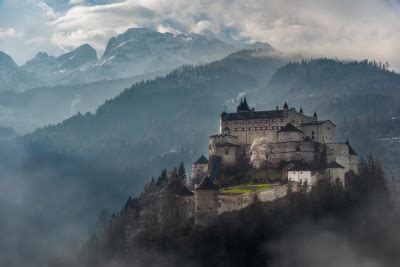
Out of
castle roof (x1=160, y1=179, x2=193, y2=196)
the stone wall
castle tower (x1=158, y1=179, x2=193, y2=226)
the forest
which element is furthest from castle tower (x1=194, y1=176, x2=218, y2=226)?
castle roof (x1=160, y1=179, x2=193, y2=196)

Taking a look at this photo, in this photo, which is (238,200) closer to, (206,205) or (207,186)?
(206,205)

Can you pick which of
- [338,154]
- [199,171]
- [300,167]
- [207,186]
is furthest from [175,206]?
[338,154]

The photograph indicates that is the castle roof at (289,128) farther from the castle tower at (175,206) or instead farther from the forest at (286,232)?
the castle tower at (175,206)

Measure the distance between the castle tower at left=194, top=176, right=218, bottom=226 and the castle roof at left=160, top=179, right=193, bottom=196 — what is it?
7068 millimetres

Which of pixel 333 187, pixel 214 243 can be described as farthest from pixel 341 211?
pixel 214 243

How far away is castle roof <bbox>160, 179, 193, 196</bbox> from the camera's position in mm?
174750

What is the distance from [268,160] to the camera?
7407 inches

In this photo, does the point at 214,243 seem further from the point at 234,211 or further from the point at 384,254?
the point at 384,254

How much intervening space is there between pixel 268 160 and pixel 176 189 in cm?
2294

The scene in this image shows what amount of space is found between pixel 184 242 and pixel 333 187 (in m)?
32.7

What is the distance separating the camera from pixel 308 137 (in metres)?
193

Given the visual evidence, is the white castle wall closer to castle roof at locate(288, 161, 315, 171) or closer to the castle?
the castle

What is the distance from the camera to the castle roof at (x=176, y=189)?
174750 millimetres

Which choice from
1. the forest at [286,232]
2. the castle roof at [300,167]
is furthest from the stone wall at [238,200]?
the castle roof at [300,167]
